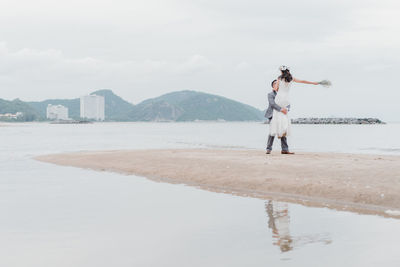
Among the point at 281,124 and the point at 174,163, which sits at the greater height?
the point at 281,124

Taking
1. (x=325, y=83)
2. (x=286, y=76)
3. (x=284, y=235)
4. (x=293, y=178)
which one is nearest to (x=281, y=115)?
(x=286, y=76)

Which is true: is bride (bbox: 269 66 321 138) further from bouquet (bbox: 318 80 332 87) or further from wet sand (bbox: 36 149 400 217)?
wet sand (bbox: 36 149 400 217)

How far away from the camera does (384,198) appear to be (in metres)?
10.5

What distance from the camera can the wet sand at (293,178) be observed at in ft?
35.5

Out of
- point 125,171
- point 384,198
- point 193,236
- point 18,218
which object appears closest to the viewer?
point 193,236

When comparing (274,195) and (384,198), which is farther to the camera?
(274,195)

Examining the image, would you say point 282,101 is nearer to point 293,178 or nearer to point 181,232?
point 293,178

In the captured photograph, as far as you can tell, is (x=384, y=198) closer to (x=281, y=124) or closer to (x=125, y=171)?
(x=281, y=124)

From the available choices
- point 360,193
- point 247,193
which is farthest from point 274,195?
point 360,193

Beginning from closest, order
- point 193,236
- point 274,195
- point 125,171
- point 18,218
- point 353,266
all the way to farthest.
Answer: point 353,266 → point 193,236 → point 18,218 → point 274,195 → point 125,171

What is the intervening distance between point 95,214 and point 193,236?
2.96 m

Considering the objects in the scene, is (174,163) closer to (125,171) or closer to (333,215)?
(125,171)

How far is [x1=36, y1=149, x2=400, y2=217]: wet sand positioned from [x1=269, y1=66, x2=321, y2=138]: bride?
2.02m

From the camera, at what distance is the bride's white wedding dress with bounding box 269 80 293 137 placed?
62.2ft
